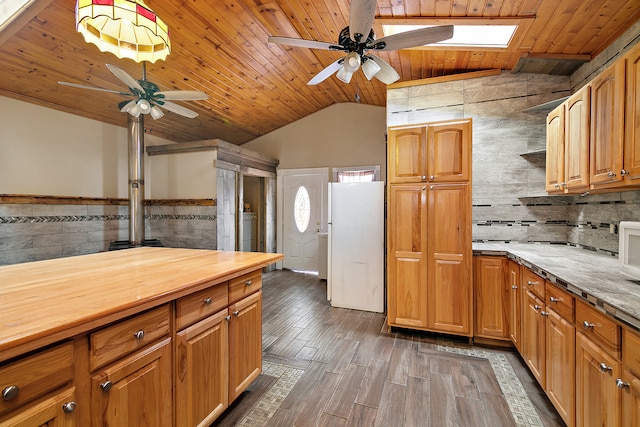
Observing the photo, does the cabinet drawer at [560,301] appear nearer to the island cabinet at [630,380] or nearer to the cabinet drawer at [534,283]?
the cabinet drawer at [534,283]

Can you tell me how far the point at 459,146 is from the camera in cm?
267

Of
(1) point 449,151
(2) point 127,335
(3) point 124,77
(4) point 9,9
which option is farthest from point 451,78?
(4) point 9,9

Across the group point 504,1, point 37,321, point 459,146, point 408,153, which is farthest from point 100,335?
point 504,1

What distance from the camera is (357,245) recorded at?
3613 mm

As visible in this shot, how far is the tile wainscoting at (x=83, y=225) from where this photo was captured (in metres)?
3.21

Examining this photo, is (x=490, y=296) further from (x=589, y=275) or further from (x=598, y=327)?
(x=598, y=327)

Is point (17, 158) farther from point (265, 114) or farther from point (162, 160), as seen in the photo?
point (265, 114)

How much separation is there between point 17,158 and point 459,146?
478 centimetres

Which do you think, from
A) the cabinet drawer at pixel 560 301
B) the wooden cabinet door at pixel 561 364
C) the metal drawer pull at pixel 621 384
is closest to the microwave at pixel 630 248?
the cabinet drawer at pixel 560 301

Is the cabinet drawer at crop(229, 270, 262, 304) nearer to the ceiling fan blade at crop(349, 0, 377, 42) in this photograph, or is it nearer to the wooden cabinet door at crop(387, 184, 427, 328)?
the wooden cabinet door at crop(387, 184, 427, 328)

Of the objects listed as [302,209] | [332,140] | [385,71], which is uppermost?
[332,140]

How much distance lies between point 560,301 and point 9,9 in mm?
4499

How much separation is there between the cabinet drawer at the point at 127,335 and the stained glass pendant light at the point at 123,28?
5.17ft

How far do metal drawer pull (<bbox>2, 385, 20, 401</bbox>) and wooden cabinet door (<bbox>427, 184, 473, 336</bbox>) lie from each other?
276cm
